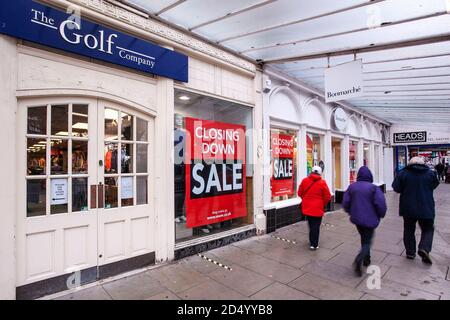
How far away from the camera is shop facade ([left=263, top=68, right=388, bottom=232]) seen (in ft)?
21.5

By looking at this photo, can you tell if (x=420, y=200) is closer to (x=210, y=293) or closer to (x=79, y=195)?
(x=210, y=293)

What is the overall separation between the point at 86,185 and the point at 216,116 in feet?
9.50

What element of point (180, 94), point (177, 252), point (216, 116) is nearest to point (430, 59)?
point (216, 116)

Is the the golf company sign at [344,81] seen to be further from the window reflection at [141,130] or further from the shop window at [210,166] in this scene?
the window reflection at [141,130]

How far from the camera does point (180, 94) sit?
189 inches

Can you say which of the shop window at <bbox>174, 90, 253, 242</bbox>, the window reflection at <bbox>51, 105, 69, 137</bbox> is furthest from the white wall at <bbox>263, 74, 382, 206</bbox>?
the window reflection at <bbox>51, 105, 69, 137</bbox>

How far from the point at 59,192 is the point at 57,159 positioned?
1.39ft

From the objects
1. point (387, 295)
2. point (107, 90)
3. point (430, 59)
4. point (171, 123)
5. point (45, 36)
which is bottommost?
point (387, 295)

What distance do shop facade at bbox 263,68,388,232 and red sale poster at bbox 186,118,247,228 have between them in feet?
2.66

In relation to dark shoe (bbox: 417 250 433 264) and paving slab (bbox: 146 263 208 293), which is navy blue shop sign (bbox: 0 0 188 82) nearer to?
paving slab (bbox: 146 263 208 293)

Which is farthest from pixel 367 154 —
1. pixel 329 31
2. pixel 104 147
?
pixel 104 147

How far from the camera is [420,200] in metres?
4.23

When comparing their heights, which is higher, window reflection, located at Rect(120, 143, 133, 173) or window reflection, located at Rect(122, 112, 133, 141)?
window reflection, located at Rect(122, 112, 133, 141)

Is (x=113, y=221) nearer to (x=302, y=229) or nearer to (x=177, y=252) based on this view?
(x=177, y=252)
